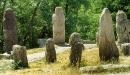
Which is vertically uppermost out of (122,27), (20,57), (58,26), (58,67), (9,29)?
(122,27)

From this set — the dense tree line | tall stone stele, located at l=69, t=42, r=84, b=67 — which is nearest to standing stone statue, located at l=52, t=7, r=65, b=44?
the dense tree line

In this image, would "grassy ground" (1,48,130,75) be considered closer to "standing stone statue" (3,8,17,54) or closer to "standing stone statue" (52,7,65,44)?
"standing stone statue" (3,8,17,54)

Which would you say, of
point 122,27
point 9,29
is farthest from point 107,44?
point 9,29

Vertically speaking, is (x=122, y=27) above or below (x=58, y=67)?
above

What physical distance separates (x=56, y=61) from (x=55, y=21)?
33.8 ft

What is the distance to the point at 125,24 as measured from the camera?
30906 millimetres

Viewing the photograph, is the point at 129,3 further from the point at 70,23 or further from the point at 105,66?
the point at 105,66

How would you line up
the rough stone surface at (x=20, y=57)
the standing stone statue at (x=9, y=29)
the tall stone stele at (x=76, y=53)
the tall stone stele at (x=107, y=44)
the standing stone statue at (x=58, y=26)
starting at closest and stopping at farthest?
the tall stone stele at (x=76, y=53), the tall stone stele at (x=107, y=44), the rough stone surface at (x=20, y=57), the standing stone statue at (x=9, y=29), the standing stone statue at (x=58, y=26)

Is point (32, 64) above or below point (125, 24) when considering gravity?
below

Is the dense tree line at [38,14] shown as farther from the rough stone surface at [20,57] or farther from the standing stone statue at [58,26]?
the rough stone surface at [20,57]

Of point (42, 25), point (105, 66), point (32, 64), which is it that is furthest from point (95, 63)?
point (42, 25)

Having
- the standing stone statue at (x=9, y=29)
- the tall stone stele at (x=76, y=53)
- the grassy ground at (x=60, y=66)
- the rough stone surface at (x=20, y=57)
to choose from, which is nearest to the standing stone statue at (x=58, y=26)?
the standing stone statue at (x=9, y=29)

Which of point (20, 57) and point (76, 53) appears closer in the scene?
point (76, 53)

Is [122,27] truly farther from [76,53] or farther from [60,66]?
[60,66]
